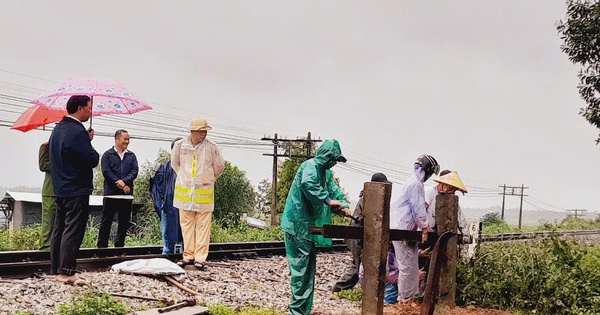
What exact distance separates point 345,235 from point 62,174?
3.55 m

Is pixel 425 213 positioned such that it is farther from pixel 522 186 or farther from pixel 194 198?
pixel 522 186

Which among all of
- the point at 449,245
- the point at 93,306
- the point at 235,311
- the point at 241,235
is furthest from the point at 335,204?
the point at 241,235

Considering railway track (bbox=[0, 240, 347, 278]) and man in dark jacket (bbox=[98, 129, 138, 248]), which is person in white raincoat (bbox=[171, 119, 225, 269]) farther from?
man in dark jacket (bbox=[98, 129, 138, 248])

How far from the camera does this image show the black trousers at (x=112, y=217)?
1007 centimetres

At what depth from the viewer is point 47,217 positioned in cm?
877

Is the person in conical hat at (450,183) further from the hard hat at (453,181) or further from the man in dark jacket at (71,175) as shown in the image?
the man in dark jacket at (71,175)

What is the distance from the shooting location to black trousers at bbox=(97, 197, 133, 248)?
10.1 m

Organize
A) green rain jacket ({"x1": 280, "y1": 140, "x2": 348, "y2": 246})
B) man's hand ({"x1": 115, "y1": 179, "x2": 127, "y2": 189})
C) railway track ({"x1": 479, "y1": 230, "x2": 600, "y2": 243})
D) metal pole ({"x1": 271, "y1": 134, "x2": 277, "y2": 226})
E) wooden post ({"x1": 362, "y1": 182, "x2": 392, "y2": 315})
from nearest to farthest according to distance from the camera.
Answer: wooden post ({"x1": 362, "y1": 182, "x2": 392, "y2": 315}), green rain jacket ({"x1": 280, "y1": 140, "x2": 348, "y2": 246}), railway track ({"x1": 479, "y1": 230, "x2": 600, "y2": 243}), man's hand ({"x1": 115, "y1": 179, "x2": 127, "y2": 189}), metal pole ({"x1": 271, "y1": 134, "x2": 277, "y2": 226})

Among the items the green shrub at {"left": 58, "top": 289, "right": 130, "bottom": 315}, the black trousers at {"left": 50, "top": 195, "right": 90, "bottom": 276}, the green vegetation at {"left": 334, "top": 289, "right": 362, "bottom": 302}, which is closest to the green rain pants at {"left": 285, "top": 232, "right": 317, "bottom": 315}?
the green shrub at {"left": 58, "top": 289, "right": 130, "bottom": 315}

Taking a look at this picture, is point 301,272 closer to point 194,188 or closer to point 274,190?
point 194,188

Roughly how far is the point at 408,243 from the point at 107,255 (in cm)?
466

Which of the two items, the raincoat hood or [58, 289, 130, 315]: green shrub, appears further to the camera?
the raincoat hood

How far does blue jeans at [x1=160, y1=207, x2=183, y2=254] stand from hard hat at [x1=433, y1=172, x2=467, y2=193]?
4.23 meters

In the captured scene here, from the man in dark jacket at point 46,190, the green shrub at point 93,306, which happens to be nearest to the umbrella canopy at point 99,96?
the man in dark jacket at point 46,190
